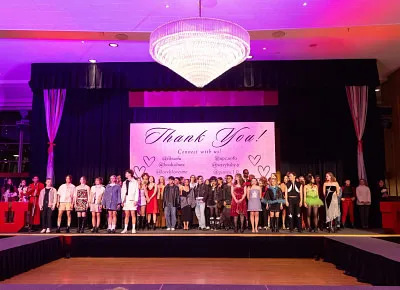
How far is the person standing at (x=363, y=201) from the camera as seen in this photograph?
9.05 m

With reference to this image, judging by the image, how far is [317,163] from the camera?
33.4 feet

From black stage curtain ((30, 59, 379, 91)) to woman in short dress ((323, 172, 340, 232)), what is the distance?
2.64 meters

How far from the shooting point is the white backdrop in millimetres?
10023

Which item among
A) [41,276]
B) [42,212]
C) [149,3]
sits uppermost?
[149,3]

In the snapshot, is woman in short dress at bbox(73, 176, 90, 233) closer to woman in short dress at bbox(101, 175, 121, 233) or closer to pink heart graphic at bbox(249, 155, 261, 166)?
woman in short dress at bbox(101, 175, 121, 233)

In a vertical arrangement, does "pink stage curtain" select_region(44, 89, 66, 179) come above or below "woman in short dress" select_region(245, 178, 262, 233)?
above

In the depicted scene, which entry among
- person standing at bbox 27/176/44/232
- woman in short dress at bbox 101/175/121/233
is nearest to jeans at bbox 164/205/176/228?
woman in short dress at bbox 101/175/121/233

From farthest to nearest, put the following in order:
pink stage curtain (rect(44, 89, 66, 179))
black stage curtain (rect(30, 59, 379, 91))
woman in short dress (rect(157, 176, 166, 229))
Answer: pink stage curtain (rect(44, 89, 66, 179)) < black stage curtain (rect(30, 59, 379, 91)) < woman in short dress (rect(157, 176, 166, 229))

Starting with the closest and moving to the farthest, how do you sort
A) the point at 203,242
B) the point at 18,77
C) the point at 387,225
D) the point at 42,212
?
the point at 203,242 < the point at 387,225 < the point at 42,212 < the point at 18,77

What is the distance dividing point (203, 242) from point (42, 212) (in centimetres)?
385

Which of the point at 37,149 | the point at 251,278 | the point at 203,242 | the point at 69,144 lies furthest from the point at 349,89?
the point at 37,149

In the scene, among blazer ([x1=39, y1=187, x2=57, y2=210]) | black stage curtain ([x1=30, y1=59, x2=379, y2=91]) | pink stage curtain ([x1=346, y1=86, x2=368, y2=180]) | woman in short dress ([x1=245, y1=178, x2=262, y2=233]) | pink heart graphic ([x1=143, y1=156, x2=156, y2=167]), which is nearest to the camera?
woman in short dress ([x1=245, y1=178, x2=262, y2=233])

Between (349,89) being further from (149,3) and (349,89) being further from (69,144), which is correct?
(69,144)

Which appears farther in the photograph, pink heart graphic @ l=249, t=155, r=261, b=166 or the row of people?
pink heart graphic @ l=249, t=155, r=261, b=166
